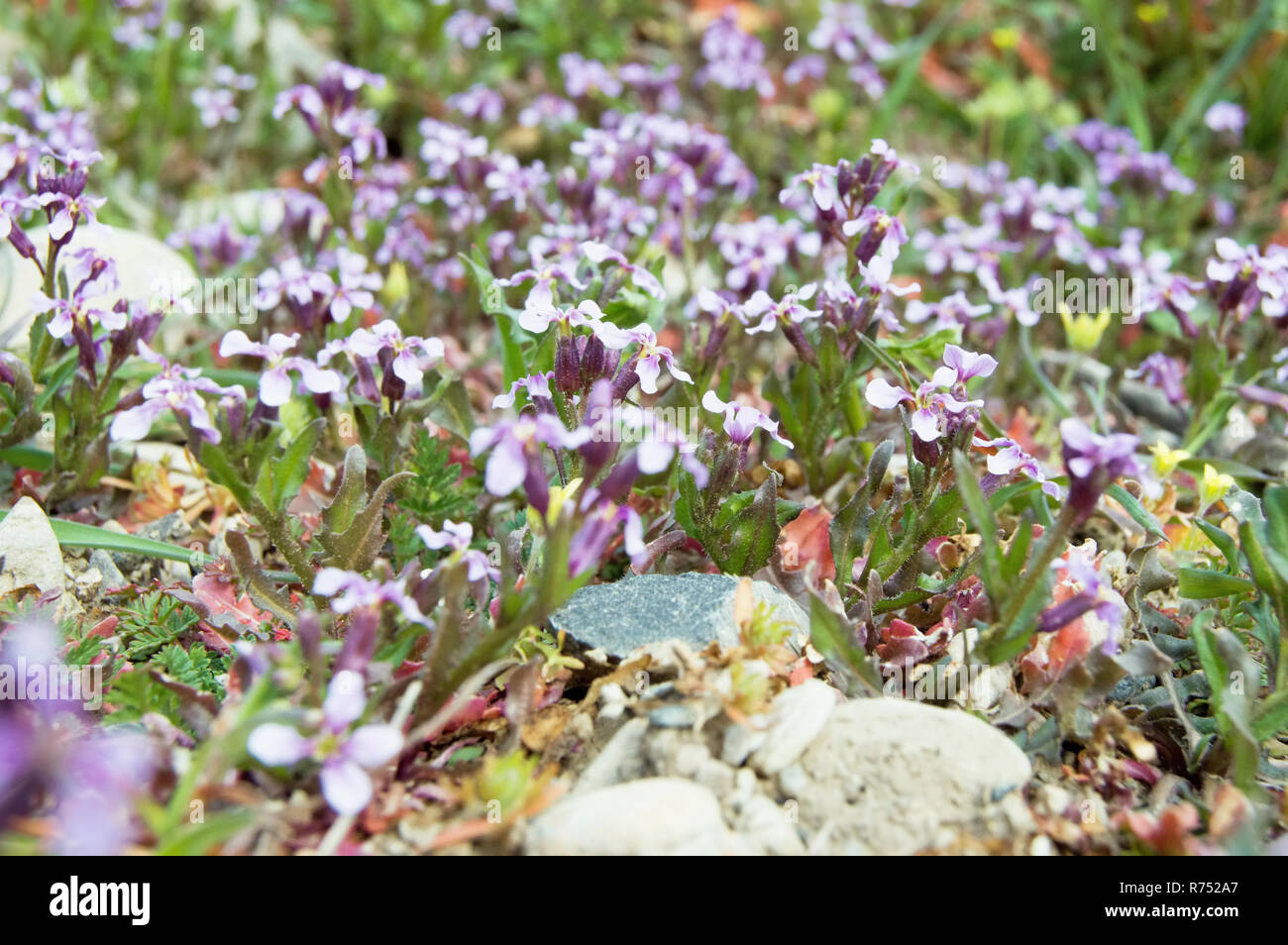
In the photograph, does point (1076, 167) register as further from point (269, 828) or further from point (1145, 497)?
point (269, 828)

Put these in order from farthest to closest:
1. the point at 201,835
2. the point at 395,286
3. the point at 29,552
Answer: the point at 395,286 → the point at 29,552 → the point at 201,835

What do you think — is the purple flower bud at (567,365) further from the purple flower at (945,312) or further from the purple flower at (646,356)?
the purple flower at (945,312)

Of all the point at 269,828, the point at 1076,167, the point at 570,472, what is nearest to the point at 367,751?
the point at 269,828

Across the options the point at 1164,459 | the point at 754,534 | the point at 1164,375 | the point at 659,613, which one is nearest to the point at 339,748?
the point at 659,613

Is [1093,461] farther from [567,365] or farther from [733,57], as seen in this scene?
[733,57]

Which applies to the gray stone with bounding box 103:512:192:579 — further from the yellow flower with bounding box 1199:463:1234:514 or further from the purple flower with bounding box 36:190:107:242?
the yellow flower with bounding box 1199:463:1234:514

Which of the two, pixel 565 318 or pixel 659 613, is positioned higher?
pixel 565 318

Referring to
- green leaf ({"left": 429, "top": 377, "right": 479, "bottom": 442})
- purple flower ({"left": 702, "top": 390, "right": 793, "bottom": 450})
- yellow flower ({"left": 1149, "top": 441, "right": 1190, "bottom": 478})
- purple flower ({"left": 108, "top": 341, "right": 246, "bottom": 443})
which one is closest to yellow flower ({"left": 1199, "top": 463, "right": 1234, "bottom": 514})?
yellow flower ({"left": 1149, "top": 441, "right": 1190, "bottom": 478})

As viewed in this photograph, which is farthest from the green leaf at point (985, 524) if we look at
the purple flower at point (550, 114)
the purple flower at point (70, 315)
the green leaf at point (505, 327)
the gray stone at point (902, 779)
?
the purple flower at point (550, 114)
